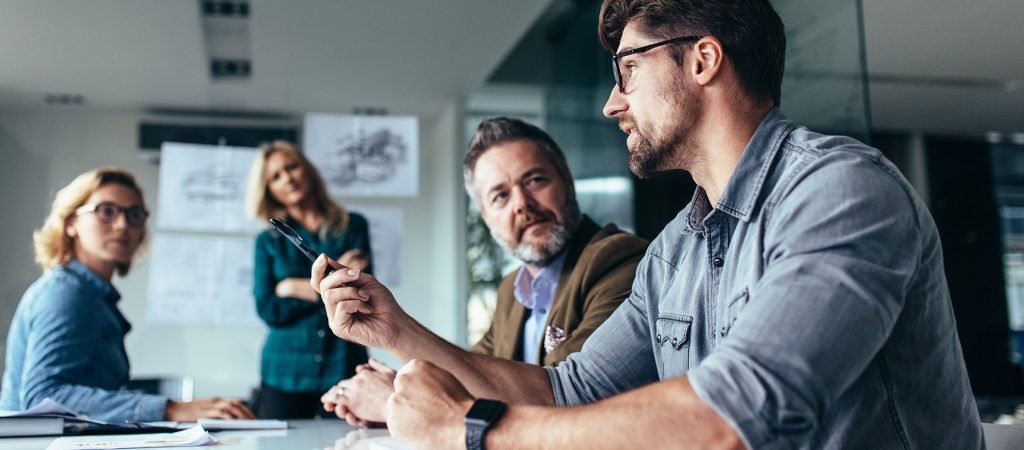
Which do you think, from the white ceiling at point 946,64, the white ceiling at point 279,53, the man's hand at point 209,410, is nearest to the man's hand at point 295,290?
the white ceiling at point 279,53

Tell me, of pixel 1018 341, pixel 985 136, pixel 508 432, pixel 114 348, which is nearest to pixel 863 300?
pixel 508 432

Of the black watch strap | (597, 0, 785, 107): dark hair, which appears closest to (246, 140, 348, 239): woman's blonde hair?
(597, 0, 785, 107): dark hair

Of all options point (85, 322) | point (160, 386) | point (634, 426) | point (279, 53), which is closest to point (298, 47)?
point (279, 53)

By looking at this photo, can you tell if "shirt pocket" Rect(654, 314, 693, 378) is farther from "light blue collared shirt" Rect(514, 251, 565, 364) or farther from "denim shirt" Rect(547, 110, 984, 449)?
"light blue collared shirt" Rect(514, 251, 565, 364)

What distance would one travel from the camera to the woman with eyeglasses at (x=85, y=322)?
84.8 inches

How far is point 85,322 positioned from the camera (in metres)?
2.34

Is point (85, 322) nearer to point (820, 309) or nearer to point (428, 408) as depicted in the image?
point (428, 408)

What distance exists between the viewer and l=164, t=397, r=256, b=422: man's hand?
2.04 metres

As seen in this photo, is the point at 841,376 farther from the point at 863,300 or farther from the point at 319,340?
the point at 319,340

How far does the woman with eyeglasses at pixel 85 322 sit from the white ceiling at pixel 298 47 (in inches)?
43.4

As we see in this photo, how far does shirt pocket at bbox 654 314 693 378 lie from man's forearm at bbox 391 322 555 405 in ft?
0.69

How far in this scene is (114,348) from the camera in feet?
7.98

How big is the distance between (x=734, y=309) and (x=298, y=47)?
331 cm

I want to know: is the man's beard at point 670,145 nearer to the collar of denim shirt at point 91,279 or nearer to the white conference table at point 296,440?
the white conference table at point 296,440
